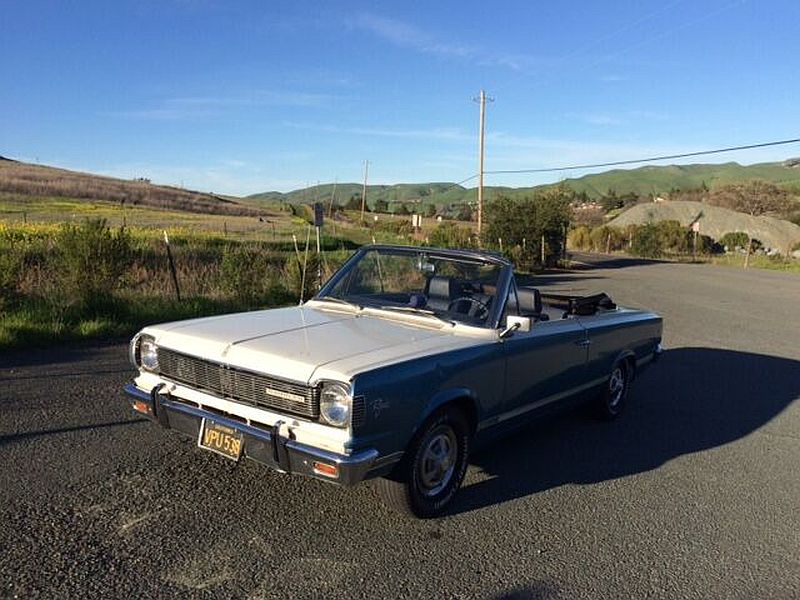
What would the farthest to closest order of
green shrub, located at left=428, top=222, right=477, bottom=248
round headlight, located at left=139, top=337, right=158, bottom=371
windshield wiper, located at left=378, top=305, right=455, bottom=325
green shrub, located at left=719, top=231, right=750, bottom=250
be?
green shrub, located at left=719, top=231, right=750, bottom=250 → green shrub, located at left=428, top=222, right=477, bottom=248 → windshield wiper, located at left=378, top=305, right=455, bottom=325 → round headlight, located at left=139, top=337, right=158, bottom=371

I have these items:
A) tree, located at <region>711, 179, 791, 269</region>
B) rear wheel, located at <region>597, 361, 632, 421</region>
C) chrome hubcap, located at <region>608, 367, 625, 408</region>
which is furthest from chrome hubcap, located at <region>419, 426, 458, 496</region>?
tree, located at <region>711, 179, 791, 269</region>

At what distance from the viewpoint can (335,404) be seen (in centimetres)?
319

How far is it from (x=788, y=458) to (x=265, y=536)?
4.24m

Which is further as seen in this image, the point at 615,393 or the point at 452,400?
the point at 615,393

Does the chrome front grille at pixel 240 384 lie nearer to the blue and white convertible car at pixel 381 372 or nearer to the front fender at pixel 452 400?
the blue and white convertible car at pixel 381 372

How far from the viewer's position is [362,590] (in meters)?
2.98

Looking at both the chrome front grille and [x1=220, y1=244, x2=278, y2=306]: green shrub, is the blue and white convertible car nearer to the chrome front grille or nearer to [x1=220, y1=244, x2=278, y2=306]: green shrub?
the chrome front grille

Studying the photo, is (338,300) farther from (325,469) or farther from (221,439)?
(325,469)

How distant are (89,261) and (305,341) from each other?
7799 millimetres

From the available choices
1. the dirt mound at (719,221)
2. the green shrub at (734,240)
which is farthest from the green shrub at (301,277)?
Answer: the green shrub at (734,240)

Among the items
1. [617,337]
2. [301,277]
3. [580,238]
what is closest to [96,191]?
[580,238]

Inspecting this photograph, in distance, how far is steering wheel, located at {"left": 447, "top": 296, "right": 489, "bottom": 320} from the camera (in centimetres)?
438

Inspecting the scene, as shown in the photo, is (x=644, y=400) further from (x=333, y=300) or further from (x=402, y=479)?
(x=402, y=479)

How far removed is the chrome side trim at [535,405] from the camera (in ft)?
13.5
